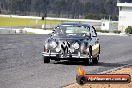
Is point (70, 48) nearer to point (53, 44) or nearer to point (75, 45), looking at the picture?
point (75, 45)

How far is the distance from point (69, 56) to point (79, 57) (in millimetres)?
354

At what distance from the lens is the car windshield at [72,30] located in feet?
57.3

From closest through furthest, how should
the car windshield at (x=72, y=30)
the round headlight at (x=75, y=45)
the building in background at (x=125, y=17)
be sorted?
the round headlight at (x=75, y=45) → the car windshield at (x=72, y=30) → the building in background at (x=125, y=17)

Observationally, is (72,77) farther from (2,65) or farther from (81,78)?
(81,78)

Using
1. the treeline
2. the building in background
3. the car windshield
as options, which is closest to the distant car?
the car windshield

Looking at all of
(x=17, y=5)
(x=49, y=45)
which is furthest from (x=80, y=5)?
(x=49, y=45)

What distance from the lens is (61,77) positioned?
42.0 feet

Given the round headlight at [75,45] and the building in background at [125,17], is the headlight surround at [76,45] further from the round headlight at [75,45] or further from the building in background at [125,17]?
the building in background at [125,17]

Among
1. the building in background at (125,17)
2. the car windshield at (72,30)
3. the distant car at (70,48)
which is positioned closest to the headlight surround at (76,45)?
the distant car at (70,48)

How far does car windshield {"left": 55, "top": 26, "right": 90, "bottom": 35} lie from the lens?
17.5 metres

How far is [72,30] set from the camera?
57.5 feet

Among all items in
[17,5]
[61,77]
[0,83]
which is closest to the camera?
[0,83]

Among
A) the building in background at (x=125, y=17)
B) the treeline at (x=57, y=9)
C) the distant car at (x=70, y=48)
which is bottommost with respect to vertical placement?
the distant car at (x=70, y=48)

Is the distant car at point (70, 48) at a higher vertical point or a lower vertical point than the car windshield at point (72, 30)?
lower
